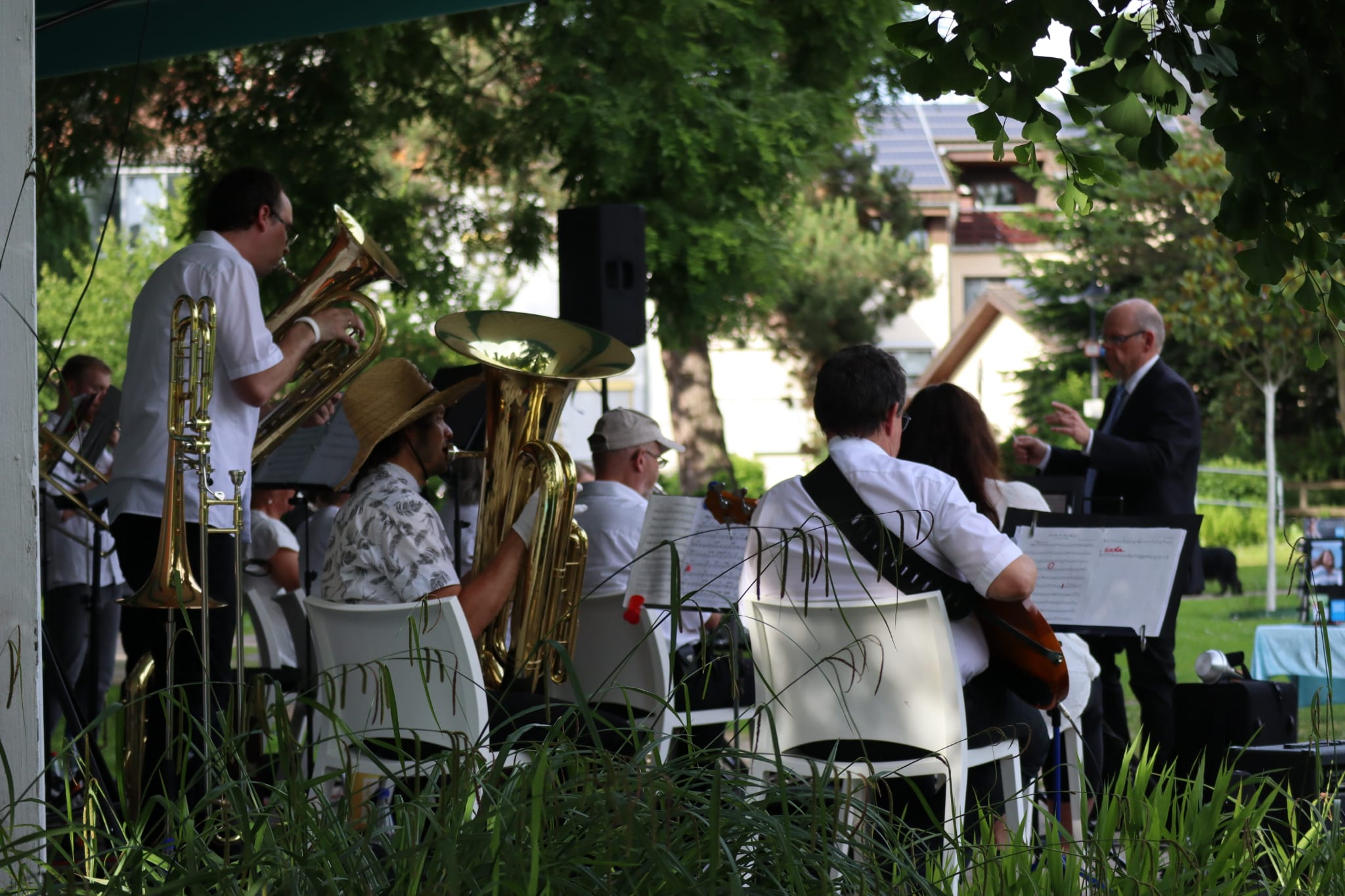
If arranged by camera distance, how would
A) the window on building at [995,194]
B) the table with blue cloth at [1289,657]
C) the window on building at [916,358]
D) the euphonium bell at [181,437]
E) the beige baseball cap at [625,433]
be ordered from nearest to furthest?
the euphonium bell at [181,437] → the beige baseball cap at [625,433] → the table with blue cloth at [1289,657] → the window on building at [916,358] → the window on building at [995,194]

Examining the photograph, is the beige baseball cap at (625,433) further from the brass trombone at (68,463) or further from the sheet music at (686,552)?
the brass trombone at (68,463)

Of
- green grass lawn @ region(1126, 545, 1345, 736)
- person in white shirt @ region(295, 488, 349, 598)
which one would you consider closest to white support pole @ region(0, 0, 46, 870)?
person in white shirt @ region(295, 488, 349, 598)

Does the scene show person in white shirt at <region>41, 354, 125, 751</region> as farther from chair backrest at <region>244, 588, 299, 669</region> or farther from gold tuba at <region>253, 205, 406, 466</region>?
gold tuba at <region>253, 205, 406, 466</region>

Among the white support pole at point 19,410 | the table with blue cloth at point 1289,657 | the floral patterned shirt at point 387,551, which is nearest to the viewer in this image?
the white support pole at point 19,410

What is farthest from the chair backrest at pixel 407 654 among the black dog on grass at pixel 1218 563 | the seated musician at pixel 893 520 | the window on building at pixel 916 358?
the window on building at pixel 916 358

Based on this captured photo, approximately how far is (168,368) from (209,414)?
0.64 ft

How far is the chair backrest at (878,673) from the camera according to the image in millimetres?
2959

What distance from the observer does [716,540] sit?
377 centimetres

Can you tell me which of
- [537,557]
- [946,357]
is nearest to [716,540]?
[537,557]

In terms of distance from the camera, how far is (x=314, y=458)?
4914 mm

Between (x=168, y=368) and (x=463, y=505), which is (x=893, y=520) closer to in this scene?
(x=168, y=368)

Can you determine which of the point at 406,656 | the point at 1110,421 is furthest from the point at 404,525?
the point at 1110,421

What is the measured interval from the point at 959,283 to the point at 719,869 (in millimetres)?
40368

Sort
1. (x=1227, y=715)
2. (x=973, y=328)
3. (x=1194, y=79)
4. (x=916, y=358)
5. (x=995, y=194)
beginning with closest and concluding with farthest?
(x=1194, y=79), (x=1227, y=715), (x=973, y=328), (x=916, y=358), (x=995, y=194)
